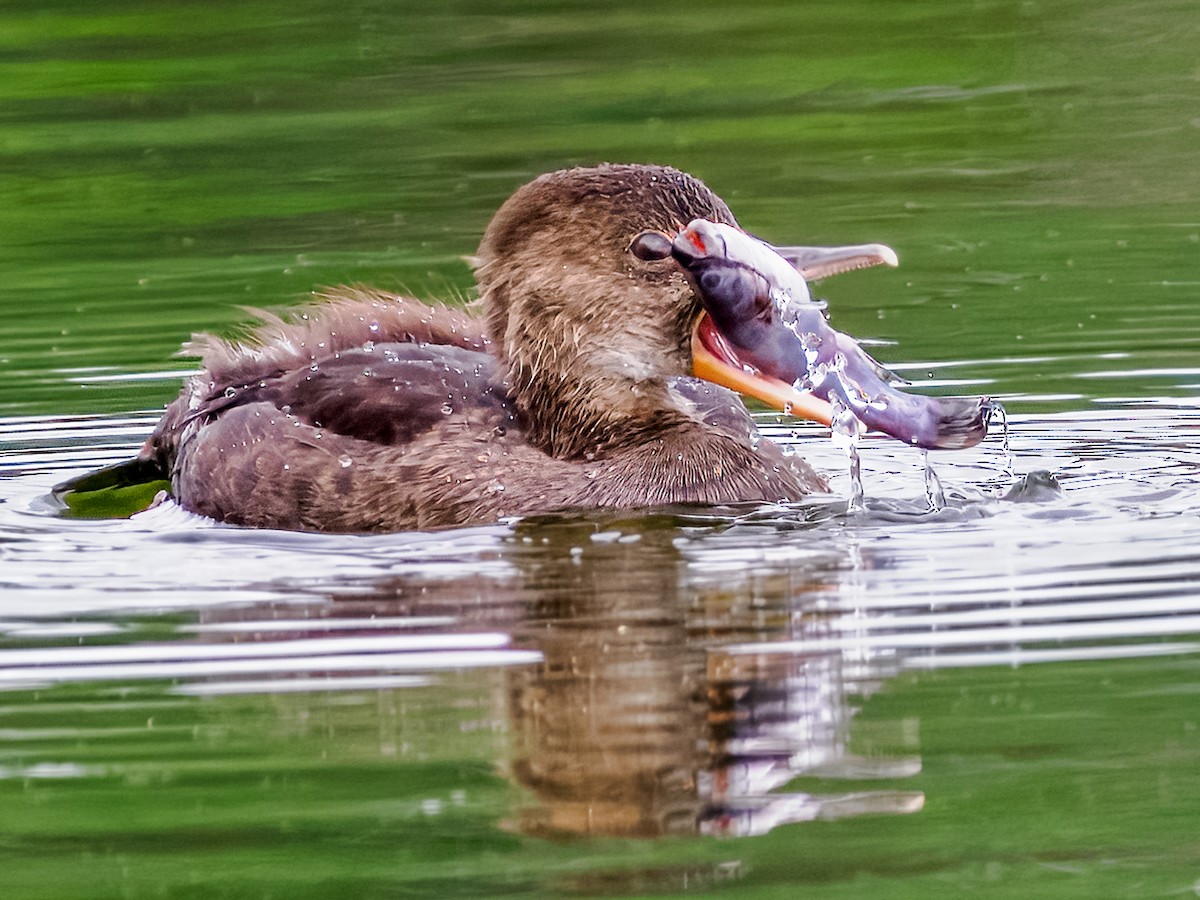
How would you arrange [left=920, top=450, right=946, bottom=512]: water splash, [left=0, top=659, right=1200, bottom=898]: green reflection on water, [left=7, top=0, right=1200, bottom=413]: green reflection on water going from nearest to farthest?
[left=0, top=659, right=1200, bottom=898]: green reflection on water
[left=920, top=450, right=946, bottom=512]: water splash
[left=7, top=0, right=1200, bottom=413]: green reflection on water

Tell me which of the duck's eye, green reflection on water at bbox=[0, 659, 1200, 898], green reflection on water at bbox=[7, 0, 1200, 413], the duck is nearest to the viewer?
green reflection on water at bbox=[0, 659, 1200, 898]

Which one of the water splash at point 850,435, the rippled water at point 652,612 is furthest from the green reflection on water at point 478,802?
the water splash at point 850,435

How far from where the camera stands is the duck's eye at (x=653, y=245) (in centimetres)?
772

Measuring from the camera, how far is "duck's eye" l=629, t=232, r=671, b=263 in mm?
7719

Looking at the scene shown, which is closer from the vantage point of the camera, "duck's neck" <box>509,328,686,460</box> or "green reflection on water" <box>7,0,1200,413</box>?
"duck's neck" <box>509,328,686,460</box>

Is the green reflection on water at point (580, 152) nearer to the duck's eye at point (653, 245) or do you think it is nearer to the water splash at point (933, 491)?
the water splash at point (933, 491)

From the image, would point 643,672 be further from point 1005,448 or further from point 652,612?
point 1005,448

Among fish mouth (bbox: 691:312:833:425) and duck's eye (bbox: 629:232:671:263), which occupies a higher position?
duck's eye (bbox: 629:232:671:263)

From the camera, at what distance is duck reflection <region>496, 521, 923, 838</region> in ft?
16.0

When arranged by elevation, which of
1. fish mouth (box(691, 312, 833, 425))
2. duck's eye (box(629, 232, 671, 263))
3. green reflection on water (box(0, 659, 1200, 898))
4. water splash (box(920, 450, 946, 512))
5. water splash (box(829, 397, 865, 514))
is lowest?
green reflection on water (box(0, 659, 1200, 898))

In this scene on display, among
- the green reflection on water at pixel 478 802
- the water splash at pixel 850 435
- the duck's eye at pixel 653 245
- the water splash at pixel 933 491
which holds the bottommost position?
the green reflection on water at pixel 478 802

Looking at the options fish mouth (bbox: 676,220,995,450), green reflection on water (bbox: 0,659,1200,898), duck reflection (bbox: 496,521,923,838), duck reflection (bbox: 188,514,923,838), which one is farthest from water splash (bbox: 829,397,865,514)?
green reflection on water (bbox: 0,659,1200,898)

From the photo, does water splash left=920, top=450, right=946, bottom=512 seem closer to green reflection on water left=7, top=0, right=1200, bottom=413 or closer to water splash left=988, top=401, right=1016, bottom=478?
water splash left=988, top=401, right=1016, bottom=478

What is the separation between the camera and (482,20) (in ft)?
57.7
